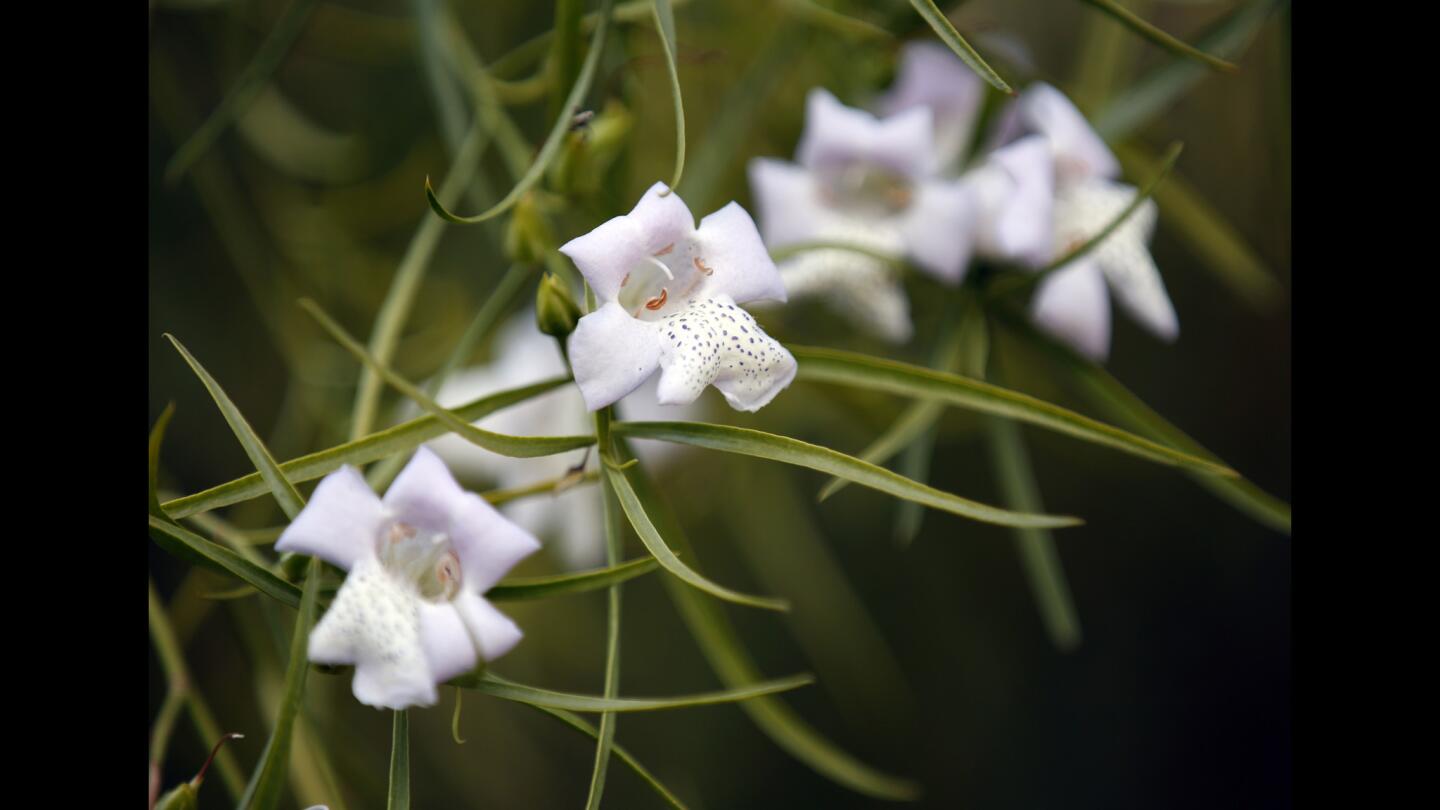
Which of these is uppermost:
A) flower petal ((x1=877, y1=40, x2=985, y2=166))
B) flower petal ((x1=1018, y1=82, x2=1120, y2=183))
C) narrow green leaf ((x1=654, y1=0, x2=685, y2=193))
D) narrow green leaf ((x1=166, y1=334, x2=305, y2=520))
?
flower petal ((x1=877, y1=40, x2=985, y2=166))

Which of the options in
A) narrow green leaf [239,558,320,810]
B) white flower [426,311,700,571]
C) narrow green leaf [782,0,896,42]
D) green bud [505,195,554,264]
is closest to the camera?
narrow green leaf [239,558,320,810]

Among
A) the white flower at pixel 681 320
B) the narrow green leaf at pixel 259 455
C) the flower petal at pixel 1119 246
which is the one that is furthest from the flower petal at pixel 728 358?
the flower petal at pixel 1119 246

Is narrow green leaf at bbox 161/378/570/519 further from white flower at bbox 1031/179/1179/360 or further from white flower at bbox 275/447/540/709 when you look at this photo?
white flower at bbox 1031/179/1179/360

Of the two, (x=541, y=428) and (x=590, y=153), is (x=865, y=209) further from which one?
(x=541, y=428)

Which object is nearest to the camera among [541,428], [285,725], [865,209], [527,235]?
[285,725]

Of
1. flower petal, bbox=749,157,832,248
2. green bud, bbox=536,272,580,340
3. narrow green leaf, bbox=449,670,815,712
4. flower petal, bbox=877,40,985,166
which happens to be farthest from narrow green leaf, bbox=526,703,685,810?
flower petal, bbox=877,40,985,166

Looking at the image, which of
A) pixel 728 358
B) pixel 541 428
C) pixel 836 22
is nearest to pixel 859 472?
pixel 728 358

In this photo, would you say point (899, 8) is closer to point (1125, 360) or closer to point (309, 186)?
point (309, 186)
